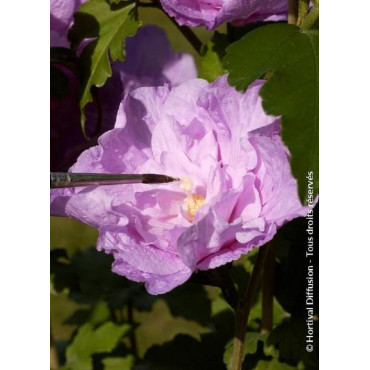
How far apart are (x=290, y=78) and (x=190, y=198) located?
131 mm

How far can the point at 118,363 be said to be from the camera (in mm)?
910

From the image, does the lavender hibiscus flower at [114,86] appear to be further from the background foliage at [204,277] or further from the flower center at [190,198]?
the flower center at [190,198]

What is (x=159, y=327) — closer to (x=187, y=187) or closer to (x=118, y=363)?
(x=118, y=363)

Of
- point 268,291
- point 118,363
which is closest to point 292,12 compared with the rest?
point 268,291

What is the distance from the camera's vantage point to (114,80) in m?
0.82

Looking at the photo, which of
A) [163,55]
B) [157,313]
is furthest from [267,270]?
Result: [157,313]

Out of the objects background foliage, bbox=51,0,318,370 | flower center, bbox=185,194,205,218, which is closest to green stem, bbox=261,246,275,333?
background foliage, bbox=51,0,318,370

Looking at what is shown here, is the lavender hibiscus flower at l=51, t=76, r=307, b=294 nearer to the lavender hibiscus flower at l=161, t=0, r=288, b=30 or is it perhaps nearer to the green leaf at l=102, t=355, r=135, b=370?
the lavender hibiscus flower at l=161, t=0, r=288, b=30

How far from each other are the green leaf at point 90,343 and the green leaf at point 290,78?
45 cm

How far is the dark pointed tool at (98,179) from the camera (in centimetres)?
61

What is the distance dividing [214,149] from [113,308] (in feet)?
1.40

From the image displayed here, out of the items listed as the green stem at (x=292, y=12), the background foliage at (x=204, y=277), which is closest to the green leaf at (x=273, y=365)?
the background foliage at (x=204, y=277)

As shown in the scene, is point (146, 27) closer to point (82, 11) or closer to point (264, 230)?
point (82, 11)

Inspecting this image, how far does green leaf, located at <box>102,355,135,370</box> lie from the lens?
892 millimetres
